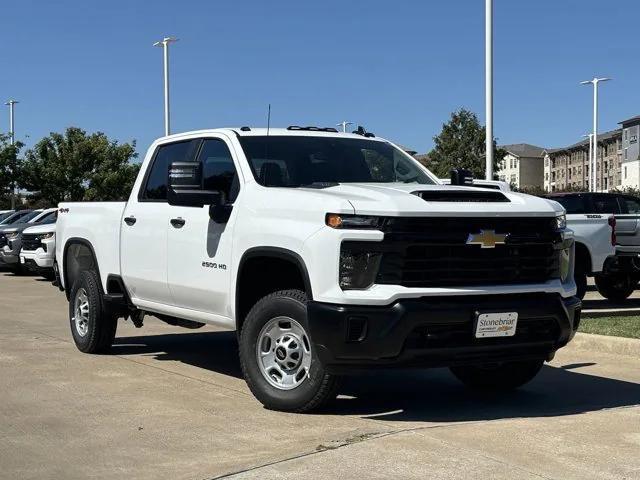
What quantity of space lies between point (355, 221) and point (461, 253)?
756 millimetres

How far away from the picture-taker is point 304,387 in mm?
6180

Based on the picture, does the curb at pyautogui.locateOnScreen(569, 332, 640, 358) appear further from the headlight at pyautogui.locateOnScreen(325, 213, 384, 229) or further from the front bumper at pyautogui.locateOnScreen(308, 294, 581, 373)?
the headlight at pyautogui.locateOnScreen(325, 213, 384, 229)

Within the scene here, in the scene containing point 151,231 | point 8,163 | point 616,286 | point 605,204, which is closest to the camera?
point 151,231

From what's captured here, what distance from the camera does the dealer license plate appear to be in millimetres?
5938

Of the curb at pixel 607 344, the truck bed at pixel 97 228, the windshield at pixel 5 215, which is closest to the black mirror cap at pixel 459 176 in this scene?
the curb at pixel 607 344

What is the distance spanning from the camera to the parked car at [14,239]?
72.9ft

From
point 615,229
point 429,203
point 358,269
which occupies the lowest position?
point 358,269

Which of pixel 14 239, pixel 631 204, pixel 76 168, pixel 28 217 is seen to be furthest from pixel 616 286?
pixel 76 168

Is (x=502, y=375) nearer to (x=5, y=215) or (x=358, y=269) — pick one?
(x=358, y=269)

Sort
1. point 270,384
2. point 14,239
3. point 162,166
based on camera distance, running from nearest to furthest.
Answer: point 270,384 < point 162,166 < point 14,239

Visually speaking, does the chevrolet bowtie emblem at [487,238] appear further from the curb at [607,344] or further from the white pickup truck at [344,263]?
the curb at [607,344]

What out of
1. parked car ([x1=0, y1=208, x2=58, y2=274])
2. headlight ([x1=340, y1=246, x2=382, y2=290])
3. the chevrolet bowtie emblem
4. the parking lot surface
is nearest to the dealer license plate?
the chevrolet bowtie emblem

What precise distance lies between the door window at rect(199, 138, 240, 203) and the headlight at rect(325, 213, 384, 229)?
134cm

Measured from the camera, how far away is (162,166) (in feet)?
26.9
